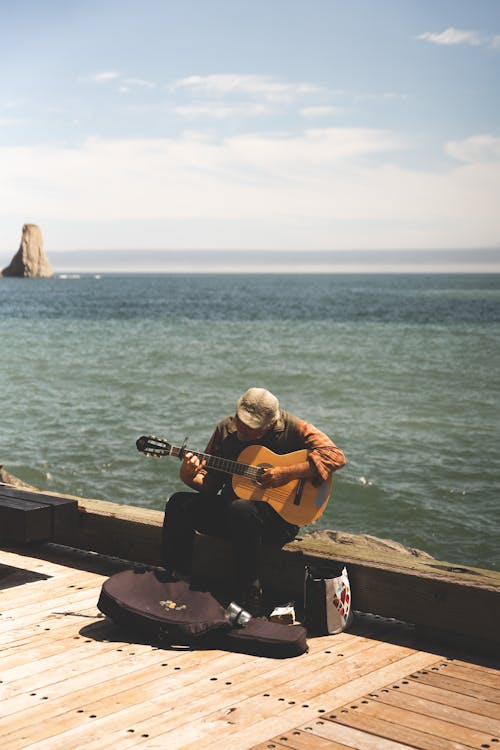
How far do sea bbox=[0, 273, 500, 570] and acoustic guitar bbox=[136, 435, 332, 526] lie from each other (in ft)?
1.35

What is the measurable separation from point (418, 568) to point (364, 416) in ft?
52.0

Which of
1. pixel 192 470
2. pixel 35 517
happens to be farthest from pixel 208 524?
pixel 35 517

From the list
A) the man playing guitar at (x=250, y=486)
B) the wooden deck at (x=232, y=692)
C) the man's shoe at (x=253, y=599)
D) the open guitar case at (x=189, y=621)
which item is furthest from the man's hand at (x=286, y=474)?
the wooden deck at (x=232, y=692)

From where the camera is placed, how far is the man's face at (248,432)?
4980mm

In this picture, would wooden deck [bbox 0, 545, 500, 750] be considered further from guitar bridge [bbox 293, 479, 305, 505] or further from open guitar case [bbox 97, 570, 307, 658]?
guitar bridge [bbox 293, 479, 305, 505]

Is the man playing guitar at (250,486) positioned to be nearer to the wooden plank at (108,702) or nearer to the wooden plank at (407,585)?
the wooden plank at (407,585)

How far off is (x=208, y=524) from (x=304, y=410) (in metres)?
16.5

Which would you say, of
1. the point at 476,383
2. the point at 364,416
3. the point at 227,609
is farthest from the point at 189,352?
the point at 227,609

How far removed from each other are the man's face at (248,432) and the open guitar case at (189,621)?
2.80ft

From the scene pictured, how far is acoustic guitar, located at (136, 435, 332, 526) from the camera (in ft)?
16.4

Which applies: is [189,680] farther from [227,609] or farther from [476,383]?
[476,383]

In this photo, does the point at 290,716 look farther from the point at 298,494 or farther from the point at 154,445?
the point at 154,445

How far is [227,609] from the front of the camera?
4699mm

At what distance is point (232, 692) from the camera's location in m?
4.00
